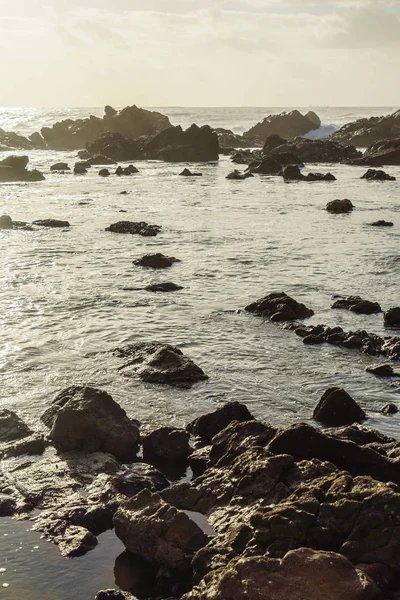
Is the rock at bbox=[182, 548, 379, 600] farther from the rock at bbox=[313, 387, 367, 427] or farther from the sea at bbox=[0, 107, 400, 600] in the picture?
the rock at bbox=[313, 387, 367, 427]

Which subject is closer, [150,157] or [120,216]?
[120,216]

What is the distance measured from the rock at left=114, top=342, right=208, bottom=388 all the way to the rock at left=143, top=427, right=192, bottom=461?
10.4ft

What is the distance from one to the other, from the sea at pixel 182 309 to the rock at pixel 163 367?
31cm

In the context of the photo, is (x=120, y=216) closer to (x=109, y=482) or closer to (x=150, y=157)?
(x=109, y=482)

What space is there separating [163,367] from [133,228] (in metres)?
20.5

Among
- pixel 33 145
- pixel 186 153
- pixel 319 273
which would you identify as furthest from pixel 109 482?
pixel 33 145

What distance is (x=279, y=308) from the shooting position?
20.1 meters

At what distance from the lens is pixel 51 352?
57.1ft

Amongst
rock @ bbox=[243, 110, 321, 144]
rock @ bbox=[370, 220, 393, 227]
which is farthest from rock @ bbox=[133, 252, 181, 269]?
rock @ bbox=[243, 110, 321, 144]

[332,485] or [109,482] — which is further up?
[332,485]

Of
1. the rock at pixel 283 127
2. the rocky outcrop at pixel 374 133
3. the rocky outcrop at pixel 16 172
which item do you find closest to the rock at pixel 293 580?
the rocky outcrop at pixel 16 172

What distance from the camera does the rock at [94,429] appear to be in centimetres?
1214

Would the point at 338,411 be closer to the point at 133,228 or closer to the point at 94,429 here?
the point at 94,429

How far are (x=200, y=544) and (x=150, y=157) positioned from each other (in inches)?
3281
